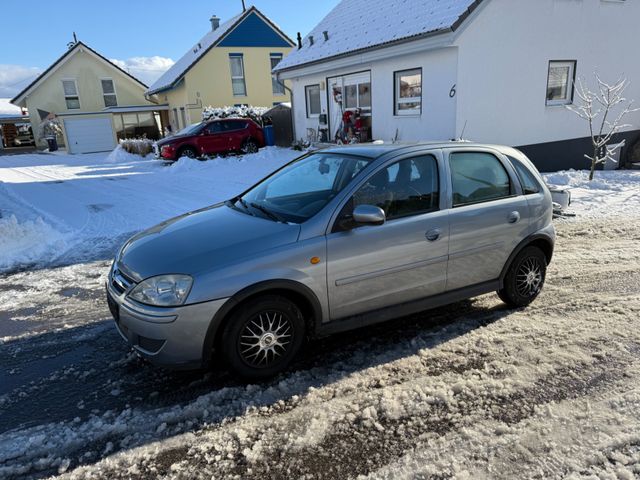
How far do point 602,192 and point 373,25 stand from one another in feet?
27.9

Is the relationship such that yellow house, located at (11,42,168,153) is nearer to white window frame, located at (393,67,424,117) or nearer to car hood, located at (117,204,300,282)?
white window frame, located at (393,67,424,117)

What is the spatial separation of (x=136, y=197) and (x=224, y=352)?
8.85m

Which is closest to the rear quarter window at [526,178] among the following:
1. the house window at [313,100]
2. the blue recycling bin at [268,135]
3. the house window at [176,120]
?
the house window at [313,100]

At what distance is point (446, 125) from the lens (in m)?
12.1

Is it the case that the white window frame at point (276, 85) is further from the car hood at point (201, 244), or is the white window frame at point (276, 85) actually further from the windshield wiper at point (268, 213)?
the car hood at point (201, 244)

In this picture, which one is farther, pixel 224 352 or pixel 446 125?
pixel 446 125

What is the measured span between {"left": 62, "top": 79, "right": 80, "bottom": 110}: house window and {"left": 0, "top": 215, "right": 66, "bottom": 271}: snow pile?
1199 inches

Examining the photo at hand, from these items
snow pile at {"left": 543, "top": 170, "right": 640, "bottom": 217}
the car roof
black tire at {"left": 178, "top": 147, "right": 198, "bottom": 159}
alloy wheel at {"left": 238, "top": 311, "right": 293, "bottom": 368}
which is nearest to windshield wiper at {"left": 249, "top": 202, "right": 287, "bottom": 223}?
alloy wheel at {"left": 238, "top": 311, "right": 293, "bottom": 368}

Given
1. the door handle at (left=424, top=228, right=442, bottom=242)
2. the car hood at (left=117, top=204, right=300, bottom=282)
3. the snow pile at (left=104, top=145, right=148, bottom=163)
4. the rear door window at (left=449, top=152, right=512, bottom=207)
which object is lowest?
the snow pile at (left=104, top=145, right=148, bottom=163)

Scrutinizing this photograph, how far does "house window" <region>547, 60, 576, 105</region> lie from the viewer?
13.1 meters

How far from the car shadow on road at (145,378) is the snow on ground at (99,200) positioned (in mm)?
2892

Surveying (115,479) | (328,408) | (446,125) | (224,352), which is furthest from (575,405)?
(446,125)

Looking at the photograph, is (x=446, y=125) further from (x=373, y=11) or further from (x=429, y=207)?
(x=429, y=207)

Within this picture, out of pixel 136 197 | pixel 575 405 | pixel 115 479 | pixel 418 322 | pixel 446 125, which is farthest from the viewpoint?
pixel 446 125
